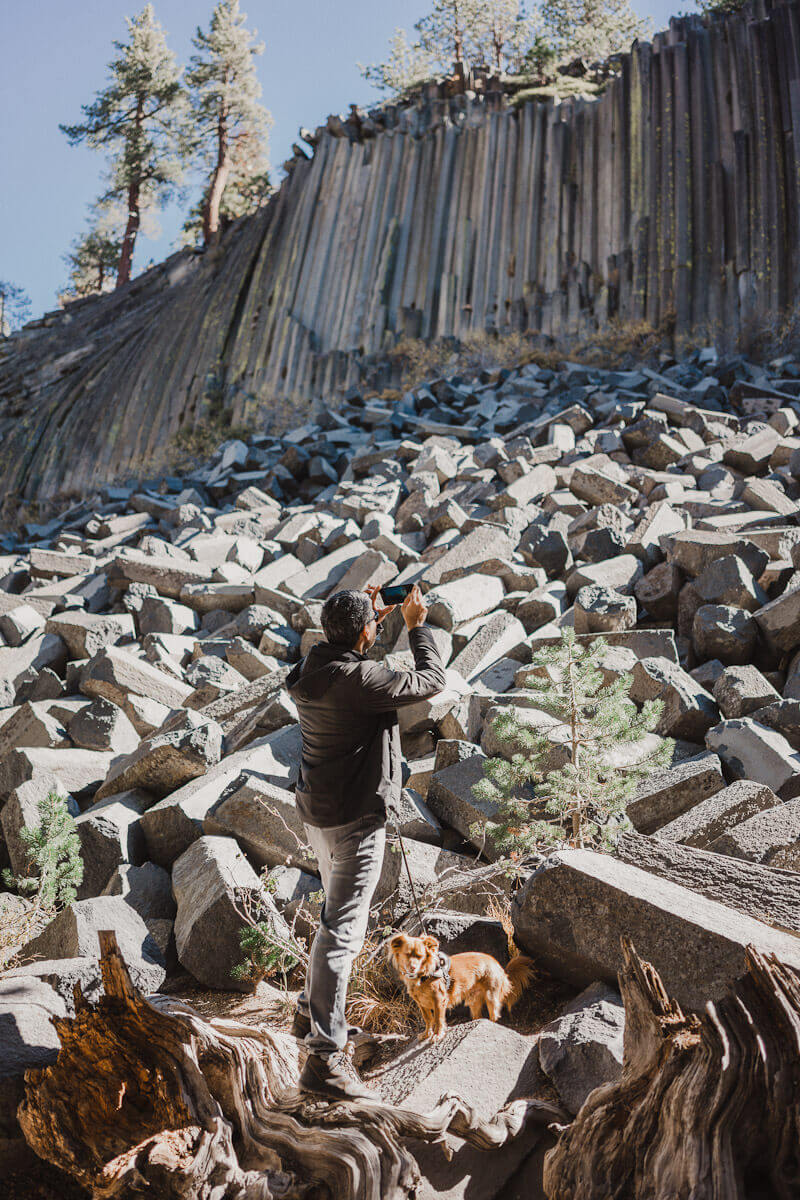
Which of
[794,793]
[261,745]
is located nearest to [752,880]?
[794,793]

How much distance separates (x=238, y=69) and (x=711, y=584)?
24.7 m

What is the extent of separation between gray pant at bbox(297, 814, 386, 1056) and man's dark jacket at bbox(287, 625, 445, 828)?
0.07 meters

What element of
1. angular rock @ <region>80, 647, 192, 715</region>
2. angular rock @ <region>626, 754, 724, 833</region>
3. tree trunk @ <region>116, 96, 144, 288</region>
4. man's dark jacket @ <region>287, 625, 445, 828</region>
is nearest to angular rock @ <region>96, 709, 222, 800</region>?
angular rock @ <region>80, 647, 192, 715</region>

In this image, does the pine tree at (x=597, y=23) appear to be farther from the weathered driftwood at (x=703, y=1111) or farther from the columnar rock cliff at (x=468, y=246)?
the weathered driftwood at (x=703, y=1111)

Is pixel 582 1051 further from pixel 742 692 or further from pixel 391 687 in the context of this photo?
pixel 742 692

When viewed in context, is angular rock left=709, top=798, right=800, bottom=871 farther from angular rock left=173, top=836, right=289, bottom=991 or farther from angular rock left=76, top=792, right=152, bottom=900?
angular rock left=76, top=792, right=152, bottom=900

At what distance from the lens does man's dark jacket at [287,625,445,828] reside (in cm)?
283

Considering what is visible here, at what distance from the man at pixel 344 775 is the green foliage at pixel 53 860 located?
1936 mm

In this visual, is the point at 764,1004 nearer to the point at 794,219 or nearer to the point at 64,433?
the point at 794,219

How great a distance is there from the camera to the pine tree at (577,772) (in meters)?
3.86

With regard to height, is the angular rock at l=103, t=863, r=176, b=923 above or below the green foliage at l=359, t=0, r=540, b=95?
below

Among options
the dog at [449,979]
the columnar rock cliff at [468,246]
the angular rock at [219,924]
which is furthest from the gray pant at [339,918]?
the columnar rock cliff at [468,246]

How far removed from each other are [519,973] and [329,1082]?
1034mm

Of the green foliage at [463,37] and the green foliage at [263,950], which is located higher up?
the green foliage at [463,37]
